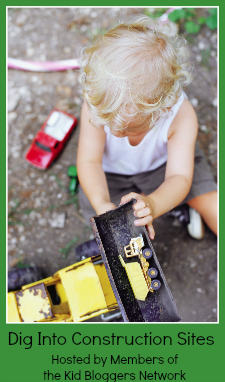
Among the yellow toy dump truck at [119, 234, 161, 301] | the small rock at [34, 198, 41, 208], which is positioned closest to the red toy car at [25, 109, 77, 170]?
the small rock at [34, 198, 41, 208]

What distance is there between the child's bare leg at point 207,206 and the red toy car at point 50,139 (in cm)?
80

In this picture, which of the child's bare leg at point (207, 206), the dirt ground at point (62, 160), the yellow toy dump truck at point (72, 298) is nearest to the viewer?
the yellow toy dump truck at point (72, 298)

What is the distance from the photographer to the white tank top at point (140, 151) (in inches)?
49.6

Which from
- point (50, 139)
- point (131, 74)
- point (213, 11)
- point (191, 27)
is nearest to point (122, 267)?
point (131, 74)

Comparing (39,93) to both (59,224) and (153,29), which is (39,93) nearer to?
(59,224)

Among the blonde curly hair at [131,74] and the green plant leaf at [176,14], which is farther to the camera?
the green plant leaf at [176,14]

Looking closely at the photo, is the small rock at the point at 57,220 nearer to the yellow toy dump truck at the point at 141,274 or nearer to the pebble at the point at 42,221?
the pebble at the point at 42,221

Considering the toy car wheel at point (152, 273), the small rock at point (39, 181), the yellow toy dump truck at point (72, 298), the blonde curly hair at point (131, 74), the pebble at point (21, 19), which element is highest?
the pebble at point (21, 19)

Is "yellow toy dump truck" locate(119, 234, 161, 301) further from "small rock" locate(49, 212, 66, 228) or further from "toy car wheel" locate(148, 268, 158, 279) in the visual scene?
"small rock" locate(49, 212, 66, 228)

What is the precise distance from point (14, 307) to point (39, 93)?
1264 millimetres

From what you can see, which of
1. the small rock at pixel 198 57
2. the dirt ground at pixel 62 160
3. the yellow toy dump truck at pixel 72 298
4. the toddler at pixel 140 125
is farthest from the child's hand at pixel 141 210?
the small rock at pixel 198 57

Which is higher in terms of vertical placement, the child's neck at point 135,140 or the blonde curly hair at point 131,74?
the blonde curly hair at point 131,74

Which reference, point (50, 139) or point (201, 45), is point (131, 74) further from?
point (201, 45)

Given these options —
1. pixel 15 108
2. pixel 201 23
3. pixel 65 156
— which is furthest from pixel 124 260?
pixel 201 23
